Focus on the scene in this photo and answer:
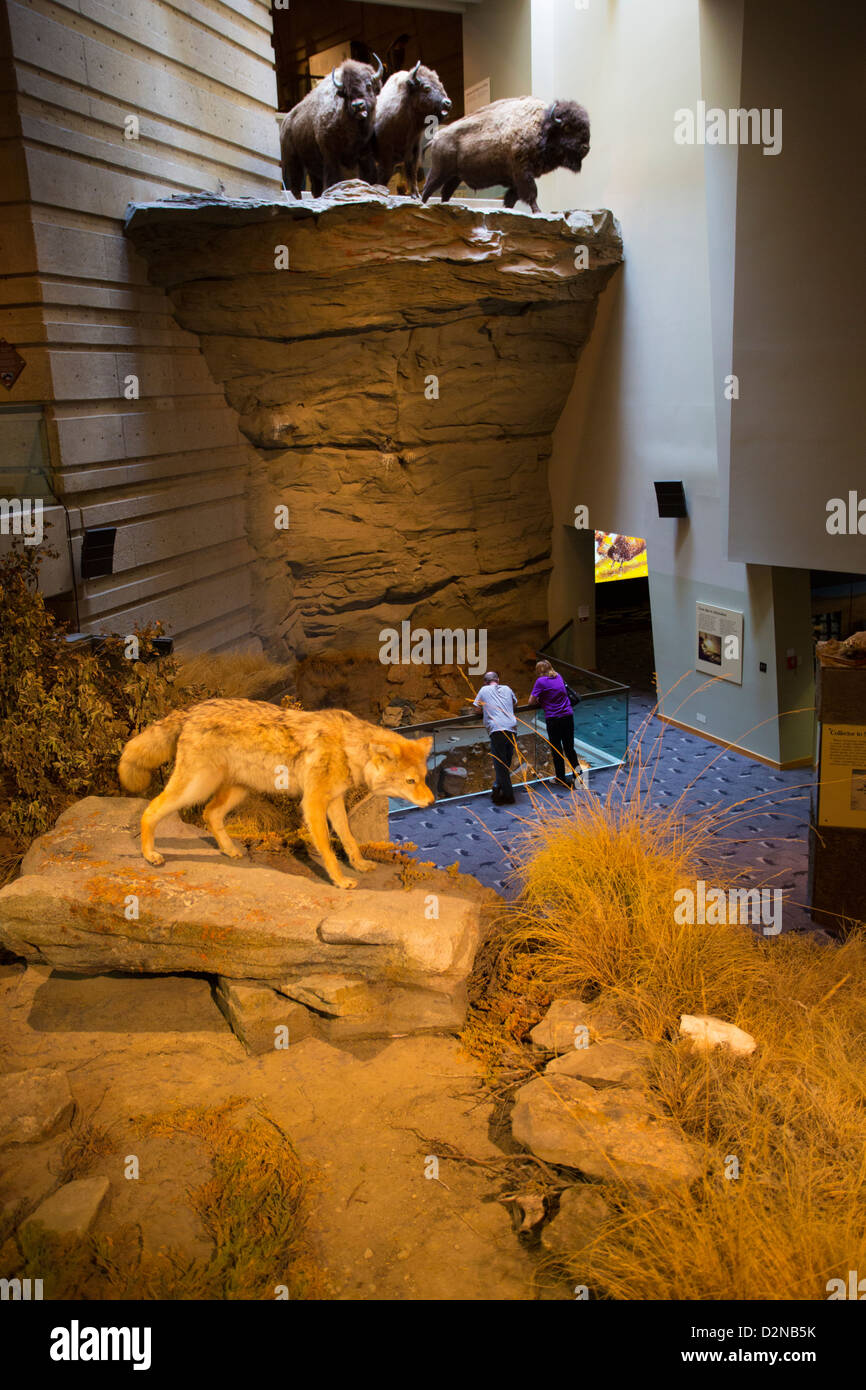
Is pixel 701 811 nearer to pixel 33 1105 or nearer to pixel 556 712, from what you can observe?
pixel 556 712

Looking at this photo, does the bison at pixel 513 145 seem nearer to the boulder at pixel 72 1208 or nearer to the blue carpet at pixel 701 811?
the blue carpet at pixel 701 811

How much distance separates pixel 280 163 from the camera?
12.4m

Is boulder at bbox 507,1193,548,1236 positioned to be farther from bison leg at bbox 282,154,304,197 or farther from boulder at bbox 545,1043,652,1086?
bison leg at bbox 282,154,304,197

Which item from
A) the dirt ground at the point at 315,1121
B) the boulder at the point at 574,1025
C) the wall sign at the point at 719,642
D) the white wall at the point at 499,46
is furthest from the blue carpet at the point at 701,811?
the white wall at the point at 499,46

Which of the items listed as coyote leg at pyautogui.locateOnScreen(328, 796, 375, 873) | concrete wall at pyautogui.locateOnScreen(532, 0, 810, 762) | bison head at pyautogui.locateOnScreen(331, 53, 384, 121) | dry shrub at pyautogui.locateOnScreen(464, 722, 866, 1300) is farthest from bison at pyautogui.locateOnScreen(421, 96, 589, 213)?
coyote leg at pyautogui.locateOnScreen(328, 796, 375, 873)

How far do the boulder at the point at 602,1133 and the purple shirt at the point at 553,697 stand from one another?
5751 mm

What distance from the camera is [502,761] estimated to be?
9414 mm

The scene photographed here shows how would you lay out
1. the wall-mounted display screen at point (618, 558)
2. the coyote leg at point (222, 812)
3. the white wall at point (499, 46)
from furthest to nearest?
the wall-mounted display screen at point (618, 558) < the white wall at point (499, 46) < the coyote leg at point (222, 812)

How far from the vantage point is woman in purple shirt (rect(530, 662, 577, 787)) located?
9.81 metres

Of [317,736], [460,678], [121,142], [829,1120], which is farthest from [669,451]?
[829,1120]

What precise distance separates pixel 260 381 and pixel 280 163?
120 inches

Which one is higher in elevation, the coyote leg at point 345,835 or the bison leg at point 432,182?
the bison leg at point 432,182

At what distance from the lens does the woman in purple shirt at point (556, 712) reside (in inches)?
386

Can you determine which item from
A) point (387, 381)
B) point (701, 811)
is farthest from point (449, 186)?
point (701, 811)
